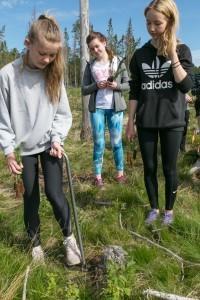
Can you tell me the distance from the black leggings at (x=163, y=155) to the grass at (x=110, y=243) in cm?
22

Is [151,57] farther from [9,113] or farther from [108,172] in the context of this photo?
[108,172]

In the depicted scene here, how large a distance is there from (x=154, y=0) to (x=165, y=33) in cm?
30

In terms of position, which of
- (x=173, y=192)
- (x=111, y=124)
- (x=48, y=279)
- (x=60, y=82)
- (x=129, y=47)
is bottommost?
(x=48, y=279)

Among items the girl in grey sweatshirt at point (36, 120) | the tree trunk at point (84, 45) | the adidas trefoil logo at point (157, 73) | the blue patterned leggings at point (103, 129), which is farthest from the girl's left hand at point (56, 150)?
the tree trunk at point (84, 45)

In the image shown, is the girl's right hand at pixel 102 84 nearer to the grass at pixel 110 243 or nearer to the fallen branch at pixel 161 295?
the grass at pixel 110 243

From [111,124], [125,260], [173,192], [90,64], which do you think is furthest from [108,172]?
[125,260]

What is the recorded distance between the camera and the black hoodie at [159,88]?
3.62 metres

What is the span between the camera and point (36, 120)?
3219 mm

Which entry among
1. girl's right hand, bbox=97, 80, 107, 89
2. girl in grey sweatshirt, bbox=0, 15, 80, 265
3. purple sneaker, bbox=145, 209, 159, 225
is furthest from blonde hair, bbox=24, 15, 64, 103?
girl's right hand, bbox=97, 80, 107, 89

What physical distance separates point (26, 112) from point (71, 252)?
1144mm

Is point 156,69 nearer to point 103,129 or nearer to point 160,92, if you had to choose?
point 160,92

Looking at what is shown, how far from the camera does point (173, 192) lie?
3.93m

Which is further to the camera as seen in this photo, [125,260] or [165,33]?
[165,33]

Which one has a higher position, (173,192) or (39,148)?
(39,148)
